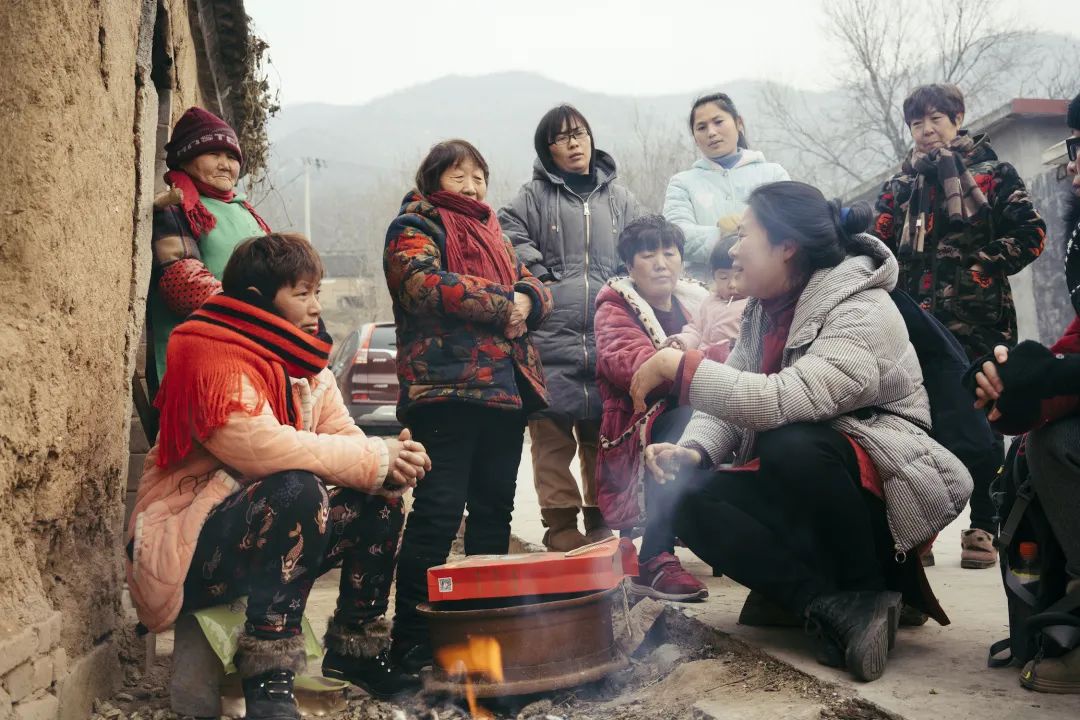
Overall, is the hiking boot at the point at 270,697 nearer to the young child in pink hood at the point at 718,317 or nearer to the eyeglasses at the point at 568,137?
the young child in pink hood at the point at 718,317

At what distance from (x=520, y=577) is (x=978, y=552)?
7.66 feet

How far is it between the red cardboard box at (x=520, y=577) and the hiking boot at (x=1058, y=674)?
1.25 metres

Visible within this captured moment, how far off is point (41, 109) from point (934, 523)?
278 cm

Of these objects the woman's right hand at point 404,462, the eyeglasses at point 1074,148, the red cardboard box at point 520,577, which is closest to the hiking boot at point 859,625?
the red cardboard box at point 520,577

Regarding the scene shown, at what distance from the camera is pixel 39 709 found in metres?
2.61

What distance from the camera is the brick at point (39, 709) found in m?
2.51

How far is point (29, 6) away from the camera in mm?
2705

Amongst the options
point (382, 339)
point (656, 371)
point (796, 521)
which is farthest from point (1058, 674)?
point (382, 339)

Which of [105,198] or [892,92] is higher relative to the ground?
[892,92]

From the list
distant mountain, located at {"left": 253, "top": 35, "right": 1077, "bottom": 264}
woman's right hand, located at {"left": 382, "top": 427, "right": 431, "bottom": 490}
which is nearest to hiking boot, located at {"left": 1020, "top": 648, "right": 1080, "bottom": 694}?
woman's right hand, located at {"left": 382, "top": 427, "right": 431, "bottom": 490}

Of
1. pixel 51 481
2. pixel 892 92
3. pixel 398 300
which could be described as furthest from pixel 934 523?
Answer: pixel 892 92

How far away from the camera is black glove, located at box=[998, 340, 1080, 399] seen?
278 centimetres

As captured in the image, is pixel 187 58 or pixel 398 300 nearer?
pixel 398 300

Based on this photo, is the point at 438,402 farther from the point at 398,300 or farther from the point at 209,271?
the point at 209,271
